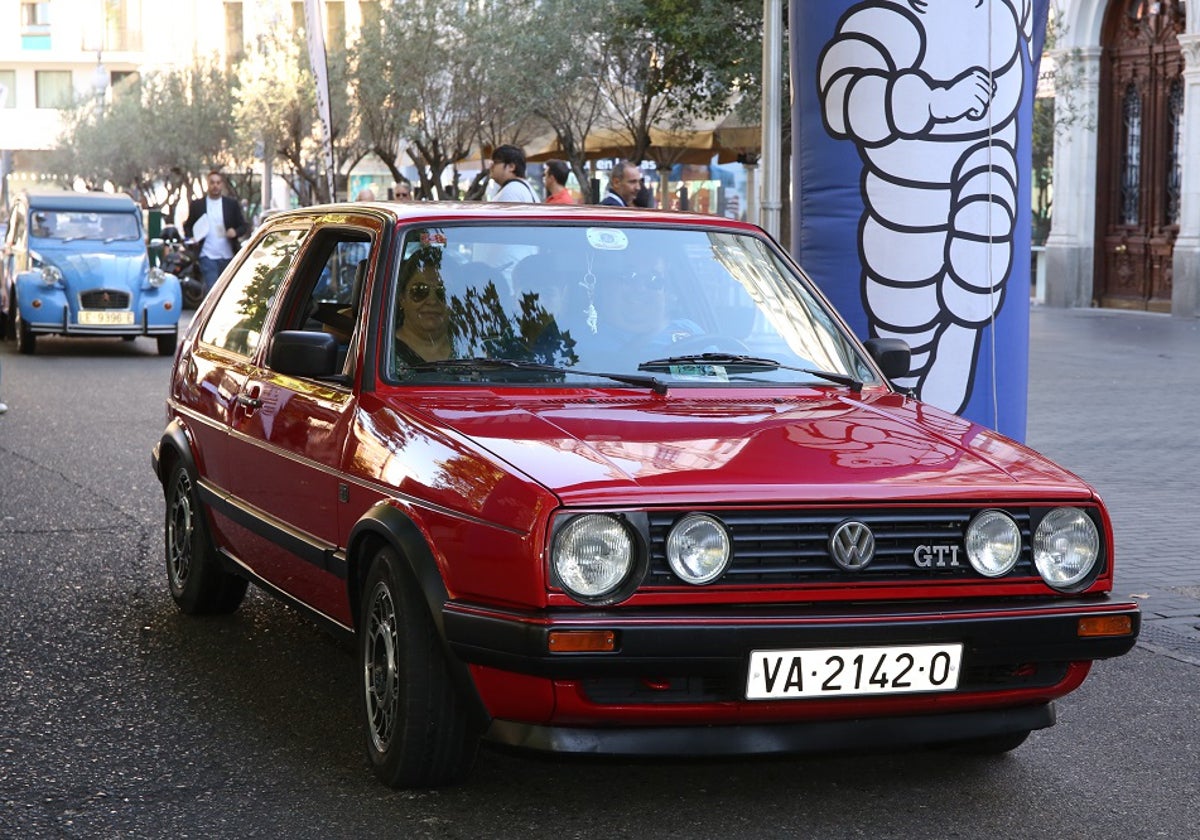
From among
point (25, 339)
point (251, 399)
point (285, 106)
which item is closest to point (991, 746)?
point (251, 399)

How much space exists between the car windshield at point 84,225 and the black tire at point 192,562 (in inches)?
573

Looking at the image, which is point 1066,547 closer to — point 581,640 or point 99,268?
point 581,640

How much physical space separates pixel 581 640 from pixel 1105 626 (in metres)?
1.31

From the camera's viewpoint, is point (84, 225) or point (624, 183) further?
point (84, 225)

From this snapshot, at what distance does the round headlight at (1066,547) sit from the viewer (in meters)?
4.55

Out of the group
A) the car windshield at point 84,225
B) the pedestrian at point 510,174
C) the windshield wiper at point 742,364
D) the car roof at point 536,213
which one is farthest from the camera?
the car windshield at point 84,225

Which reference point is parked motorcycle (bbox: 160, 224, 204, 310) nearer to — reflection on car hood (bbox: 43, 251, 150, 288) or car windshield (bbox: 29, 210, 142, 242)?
car windshield (bbox: 29, 210, 142, 242)

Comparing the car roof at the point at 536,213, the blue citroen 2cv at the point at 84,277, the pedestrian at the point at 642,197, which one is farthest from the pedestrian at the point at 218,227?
the car roof at the point at 536,213

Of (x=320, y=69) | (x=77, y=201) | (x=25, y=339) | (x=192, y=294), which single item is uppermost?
(x=320, y=69)

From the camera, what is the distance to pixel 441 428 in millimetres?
4711

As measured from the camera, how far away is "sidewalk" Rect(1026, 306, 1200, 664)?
25.1 ft

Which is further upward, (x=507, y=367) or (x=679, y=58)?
(x=679, y=58)

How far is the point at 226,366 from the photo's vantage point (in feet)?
21.2

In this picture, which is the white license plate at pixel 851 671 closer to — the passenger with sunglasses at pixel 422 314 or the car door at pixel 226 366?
the passenger with sunglasses at pixel 422 314
